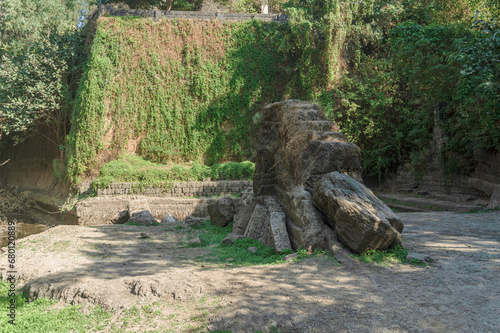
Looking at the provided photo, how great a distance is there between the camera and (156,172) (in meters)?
16.2

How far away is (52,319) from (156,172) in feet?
39.0

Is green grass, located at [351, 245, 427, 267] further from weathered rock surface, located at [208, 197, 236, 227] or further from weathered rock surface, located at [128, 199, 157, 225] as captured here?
weathered rock surface, located at [128, 199, 157, 225]

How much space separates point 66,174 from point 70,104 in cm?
403

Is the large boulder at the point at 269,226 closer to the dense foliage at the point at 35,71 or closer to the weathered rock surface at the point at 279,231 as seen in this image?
the weathered rock surface at the point at 279,231

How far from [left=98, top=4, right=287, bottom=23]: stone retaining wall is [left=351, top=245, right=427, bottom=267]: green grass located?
17.2 meters

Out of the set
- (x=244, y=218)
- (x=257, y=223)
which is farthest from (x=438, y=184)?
(x=257, y=223)

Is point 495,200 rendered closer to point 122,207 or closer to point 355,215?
point 355,215

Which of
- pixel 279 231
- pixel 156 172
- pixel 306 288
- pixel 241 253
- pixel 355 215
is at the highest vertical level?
pixel 156 172

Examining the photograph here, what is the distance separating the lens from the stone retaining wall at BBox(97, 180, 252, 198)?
51.5ft

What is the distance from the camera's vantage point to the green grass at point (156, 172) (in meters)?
16.0

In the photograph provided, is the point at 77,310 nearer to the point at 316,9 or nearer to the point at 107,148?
the point at 107,148

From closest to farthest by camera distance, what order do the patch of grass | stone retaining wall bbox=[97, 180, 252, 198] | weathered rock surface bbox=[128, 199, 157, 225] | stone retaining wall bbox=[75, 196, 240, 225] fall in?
the patch of grass, weathered rock surface bbox=[128, 199, 157, 225], stone retaining wall bbox=[75, 196, 240, 225], stone retaining wall bbox=[97, 180, 252, 198]

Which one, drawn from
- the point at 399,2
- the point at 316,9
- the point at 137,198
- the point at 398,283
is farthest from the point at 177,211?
the point at 399,2

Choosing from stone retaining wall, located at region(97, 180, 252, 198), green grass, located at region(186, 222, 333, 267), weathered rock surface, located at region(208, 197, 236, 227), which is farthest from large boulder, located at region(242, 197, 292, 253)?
stone retaining wall, located at region(97, 180, 252, 198)
